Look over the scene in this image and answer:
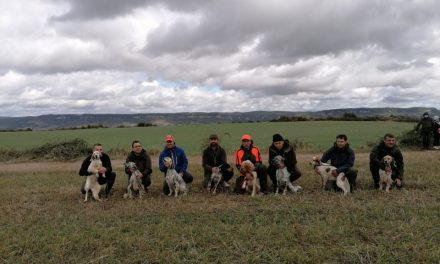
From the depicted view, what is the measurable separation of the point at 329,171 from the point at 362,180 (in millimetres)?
1959

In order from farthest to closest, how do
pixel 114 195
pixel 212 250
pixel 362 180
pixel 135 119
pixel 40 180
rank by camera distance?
pixel 135 119
pixel 40 180
pixel 362 180
pixel 114 195
pixel 212 250

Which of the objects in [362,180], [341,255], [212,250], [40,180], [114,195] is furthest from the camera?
[40,180]

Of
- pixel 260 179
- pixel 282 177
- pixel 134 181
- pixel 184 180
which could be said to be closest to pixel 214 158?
pixel 184 180

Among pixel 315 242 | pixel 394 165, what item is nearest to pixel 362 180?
pixel 394 165

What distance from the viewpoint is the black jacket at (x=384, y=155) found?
9.39 m

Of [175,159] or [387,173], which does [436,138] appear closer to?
[387,173]

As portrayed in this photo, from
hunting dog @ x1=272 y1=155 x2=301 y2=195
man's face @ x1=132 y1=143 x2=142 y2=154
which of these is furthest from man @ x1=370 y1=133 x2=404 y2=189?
man's face @ x1=132 y1=143 x2=142 y2=154

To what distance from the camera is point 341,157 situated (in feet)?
32.1

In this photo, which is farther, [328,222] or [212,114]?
[212,114]

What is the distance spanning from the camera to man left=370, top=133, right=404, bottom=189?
368 inches

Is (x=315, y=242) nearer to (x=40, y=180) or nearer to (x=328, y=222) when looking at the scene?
(x=328, y=222)

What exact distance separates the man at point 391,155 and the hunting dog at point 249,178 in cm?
289

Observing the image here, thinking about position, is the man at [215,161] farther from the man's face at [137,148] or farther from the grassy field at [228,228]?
the man's face at [137,148]

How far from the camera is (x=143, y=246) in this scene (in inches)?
220
